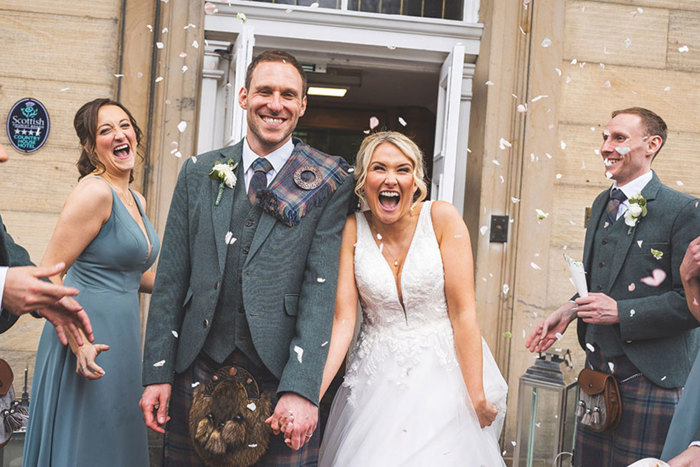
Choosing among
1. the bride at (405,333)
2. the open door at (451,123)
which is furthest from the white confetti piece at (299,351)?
the open door at (451,123)

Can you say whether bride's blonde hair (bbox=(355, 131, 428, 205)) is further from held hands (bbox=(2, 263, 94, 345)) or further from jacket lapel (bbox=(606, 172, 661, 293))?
held hands (bbox=(2, 263, 94, 345))

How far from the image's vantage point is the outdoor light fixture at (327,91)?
9.23 m

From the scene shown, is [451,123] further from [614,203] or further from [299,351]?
[299,351]

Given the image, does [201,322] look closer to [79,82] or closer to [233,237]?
[233,237]

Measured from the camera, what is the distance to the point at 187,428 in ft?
9.29

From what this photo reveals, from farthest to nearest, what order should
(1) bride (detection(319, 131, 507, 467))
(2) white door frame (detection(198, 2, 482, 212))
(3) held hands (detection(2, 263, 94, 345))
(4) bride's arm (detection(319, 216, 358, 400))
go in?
(2) white door frame (detection(198, 2, 482, 212))
(1) bride (detection(319, 131, 507, 467))
(4) bride's arm (detection(319, 216, 358, 400))
(3) held hands (detection(2, 263, 94, 345))

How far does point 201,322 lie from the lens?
2.68m

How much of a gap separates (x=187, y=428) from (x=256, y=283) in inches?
25.9

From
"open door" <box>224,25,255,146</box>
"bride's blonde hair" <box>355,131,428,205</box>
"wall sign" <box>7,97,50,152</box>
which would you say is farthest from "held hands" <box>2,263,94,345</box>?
"wall sign" <box>7,97,50,152</box>

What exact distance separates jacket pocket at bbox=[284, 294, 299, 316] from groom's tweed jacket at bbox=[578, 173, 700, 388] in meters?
1.67

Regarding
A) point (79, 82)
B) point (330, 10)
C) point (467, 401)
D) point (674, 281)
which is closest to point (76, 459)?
point (467, 401)

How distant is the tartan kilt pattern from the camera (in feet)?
11.4

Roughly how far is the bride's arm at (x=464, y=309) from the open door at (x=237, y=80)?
7.71ft

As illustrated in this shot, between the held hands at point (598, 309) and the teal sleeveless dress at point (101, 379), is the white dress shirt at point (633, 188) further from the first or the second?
the teal sleeveless dress at point (101, 379)
